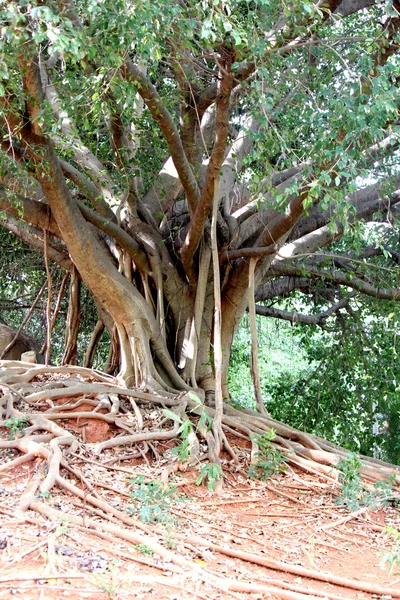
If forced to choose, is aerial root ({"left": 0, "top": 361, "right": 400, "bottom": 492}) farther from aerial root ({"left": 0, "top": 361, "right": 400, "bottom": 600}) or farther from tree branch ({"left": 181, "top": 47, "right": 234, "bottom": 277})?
tree branch ({"left": 181, "top": 47, "right": 234, "bottom": 277})

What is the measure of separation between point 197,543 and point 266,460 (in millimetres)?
1858

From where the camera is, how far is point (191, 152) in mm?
6770

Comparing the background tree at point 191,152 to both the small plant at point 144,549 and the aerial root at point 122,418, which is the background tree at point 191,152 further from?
the small plant at point 144,549

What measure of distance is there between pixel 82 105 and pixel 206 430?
8.55 feet

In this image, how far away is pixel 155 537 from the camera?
3.39 metres

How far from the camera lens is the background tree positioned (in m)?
4.27

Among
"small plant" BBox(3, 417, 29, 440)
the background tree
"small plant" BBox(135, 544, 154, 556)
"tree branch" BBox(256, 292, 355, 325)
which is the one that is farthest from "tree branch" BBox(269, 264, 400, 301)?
"small plant" BBox(135, 544, 154, 556)

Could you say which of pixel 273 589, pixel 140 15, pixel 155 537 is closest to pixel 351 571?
pixel 273 589

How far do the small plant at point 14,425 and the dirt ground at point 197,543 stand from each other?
1.54 ft

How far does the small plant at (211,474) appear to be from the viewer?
14.6 ft

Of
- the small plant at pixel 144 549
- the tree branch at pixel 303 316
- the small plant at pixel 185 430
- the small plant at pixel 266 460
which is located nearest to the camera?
the small plant at pixel 144 549

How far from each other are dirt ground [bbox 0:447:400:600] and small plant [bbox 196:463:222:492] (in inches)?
3.1

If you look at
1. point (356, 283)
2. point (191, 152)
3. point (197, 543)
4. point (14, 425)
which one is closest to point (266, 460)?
point (197, 543)

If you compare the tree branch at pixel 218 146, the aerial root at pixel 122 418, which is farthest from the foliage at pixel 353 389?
the tree branch at pixel 218 146
